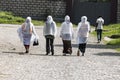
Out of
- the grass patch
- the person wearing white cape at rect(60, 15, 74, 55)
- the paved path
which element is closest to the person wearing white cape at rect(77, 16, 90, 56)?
Result: the person wearing white cape at rect(60, 15, 74, 55)

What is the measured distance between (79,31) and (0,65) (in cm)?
752

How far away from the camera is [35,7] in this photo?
68.4 m

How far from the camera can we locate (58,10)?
68000 mm

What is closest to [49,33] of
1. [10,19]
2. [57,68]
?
[57,68]

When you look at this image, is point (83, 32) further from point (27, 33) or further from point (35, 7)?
point (35, 7)

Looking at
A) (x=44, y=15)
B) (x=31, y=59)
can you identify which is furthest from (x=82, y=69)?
(x=44, y=15)

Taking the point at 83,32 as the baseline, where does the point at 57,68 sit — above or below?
below

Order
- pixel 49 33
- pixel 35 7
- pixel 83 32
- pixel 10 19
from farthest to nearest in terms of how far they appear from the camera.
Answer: pixel 35 7
pixel 10 19
pixel 83 32
pixel 49 33

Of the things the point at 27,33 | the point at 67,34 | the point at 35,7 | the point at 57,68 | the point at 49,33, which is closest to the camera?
the point at 57,68

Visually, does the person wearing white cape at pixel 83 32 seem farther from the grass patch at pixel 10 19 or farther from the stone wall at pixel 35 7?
the stone wall at pixel 35 7

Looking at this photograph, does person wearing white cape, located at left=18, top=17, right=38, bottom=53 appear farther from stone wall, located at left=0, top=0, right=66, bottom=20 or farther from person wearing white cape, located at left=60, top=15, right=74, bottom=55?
stone wall, located at left=0, top=0, right=66, bottom=20

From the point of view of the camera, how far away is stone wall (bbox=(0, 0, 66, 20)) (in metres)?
67.9

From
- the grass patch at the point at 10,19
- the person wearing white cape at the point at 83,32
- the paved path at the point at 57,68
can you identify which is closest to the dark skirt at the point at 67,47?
the person wearing white cape at the point at 83,32

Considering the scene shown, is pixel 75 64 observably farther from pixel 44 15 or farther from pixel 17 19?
pixel 44 15
